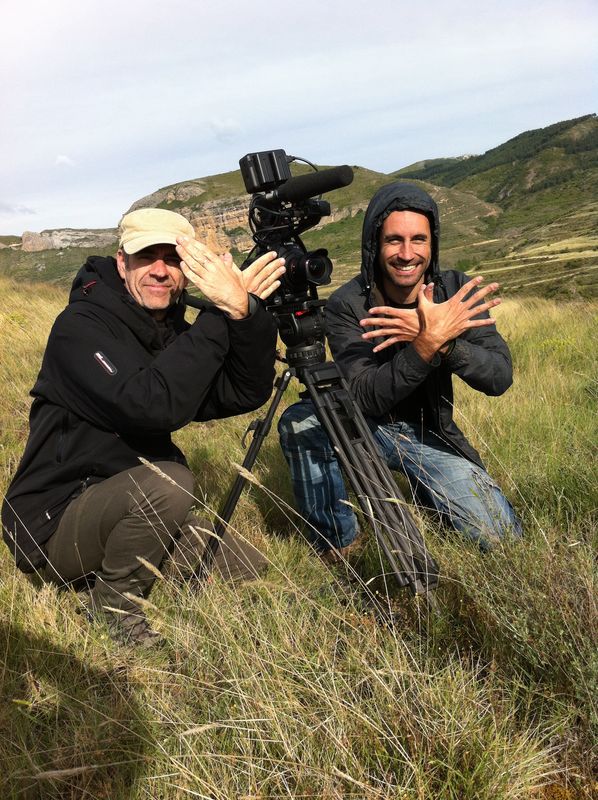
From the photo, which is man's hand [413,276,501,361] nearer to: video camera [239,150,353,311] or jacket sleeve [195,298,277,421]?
video camera [239,150,353,311]

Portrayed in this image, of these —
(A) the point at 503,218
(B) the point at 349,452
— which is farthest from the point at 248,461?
(A) the point at 503,218

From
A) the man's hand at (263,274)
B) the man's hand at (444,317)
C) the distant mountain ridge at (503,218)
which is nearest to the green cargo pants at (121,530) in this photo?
the man's hand at (263,274)

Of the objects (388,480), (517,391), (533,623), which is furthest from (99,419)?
(517,391)

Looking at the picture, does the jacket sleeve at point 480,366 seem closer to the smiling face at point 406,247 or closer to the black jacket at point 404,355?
the black jacket at point 404,355

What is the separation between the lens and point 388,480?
2064mm

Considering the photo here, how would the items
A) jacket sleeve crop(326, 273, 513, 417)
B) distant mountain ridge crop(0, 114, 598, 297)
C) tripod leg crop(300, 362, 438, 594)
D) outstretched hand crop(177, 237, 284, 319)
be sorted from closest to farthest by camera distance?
tripod leg crop(300, 362, 438, 594) → outstretched hand crop(177, 237, 284, 319) → jacket sleeve crop(326, 273, 513, 417) → distant mountain ridge crop(0, 114, 598, 297)

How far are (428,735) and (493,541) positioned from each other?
0.73m

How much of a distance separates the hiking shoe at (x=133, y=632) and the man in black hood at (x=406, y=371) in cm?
79

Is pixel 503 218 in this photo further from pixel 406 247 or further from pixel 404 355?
pixel 404 355

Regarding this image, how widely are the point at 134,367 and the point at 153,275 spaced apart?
44 centimetres

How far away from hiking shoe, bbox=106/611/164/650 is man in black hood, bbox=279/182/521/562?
0.79 meters

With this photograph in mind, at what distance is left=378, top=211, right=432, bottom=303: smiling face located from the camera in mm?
2859

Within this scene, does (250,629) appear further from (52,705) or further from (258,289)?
(258,289)

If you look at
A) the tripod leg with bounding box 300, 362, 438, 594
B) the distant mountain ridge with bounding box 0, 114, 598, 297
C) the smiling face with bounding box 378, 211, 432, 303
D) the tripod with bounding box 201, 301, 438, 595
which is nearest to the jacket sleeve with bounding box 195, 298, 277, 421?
the tripod with bounding box 201, 301, 438, 595
